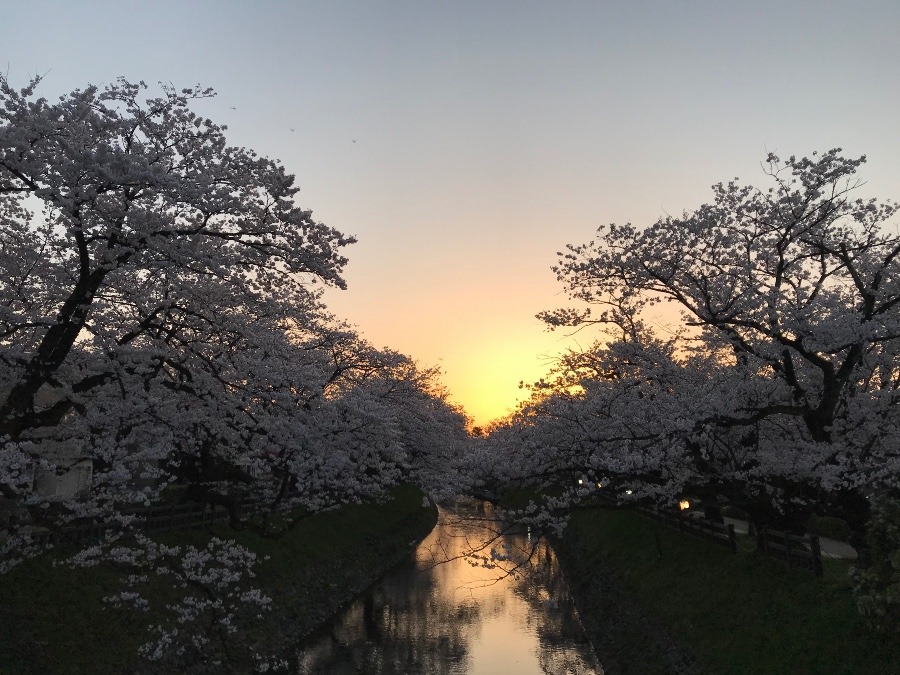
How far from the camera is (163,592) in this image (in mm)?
19266

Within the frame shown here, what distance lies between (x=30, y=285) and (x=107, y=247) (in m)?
5.38

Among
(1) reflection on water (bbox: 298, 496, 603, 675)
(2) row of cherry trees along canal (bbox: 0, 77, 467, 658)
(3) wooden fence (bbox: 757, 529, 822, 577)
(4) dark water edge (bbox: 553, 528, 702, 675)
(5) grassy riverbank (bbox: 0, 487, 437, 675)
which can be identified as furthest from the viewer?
(1) reflection on water (bbox: 298, 496, 603, 675)

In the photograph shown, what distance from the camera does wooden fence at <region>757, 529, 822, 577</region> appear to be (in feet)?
54.1

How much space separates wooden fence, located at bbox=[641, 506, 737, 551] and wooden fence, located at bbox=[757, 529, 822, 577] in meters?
1.83

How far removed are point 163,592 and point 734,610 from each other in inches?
616

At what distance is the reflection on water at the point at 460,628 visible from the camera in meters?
21.1

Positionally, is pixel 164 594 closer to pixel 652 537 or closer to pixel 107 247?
pixel 107 247

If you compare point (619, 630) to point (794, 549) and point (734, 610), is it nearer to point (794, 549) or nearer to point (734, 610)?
point (734, 610)

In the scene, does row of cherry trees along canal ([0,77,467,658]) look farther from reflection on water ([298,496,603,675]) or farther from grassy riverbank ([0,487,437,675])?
reflection on water ([298,496,603,675])

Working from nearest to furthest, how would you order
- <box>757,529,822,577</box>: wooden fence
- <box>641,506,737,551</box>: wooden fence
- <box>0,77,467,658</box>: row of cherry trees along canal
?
<box>0,77,467,658</box>: row of cherry trees along canal < <box>757,529,822,577</box>: wooden fence < <box>641,506,737,551</box>: wooden fence

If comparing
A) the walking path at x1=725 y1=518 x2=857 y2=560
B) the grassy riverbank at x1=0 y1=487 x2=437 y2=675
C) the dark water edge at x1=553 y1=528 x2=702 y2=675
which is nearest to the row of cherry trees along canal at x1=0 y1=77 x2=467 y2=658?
the grassy riverbank at x1=0 y1=487 x2=437 y2=675

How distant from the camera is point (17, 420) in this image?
11.6 metres

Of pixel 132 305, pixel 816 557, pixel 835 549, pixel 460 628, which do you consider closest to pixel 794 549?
pixel 816 557

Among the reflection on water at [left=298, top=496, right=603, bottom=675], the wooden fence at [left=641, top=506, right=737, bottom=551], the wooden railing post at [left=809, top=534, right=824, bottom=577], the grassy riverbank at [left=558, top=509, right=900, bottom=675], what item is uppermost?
the wooden fence at [left=641, top=506, right=737, bottom=551]
